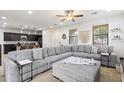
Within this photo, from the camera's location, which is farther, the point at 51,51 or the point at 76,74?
the point at 51,51

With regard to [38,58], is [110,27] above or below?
above

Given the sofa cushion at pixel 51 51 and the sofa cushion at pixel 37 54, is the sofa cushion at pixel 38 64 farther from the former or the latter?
the sofa cushion at pixel 51 51

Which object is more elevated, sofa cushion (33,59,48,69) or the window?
the window

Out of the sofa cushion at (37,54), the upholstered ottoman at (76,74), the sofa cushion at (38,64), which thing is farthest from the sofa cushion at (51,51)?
the upholstered ottoman at (76,74)

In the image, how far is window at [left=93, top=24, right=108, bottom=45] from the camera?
3951mm

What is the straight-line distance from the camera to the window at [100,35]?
13.0ft

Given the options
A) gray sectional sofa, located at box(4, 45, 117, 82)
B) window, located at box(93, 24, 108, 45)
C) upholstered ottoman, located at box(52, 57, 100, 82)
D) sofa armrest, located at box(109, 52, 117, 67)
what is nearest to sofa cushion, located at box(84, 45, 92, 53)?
gray sectional sofa, located at box(4, 45, 117, 82)

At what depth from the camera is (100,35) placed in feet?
13.6

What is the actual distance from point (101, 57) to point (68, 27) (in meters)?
2.98

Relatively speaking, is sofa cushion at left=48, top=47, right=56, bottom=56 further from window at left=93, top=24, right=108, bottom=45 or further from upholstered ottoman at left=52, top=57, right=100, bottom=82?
window at left=93, top=24, right=108, bottom=45

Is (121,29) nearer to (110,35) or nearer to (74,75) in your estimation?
(110,35)

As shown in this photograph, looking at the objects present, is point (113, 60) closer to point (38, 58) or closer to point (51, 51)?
point (51, 51)

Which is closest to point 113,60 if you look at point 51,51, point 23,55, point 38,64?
point 51,51
